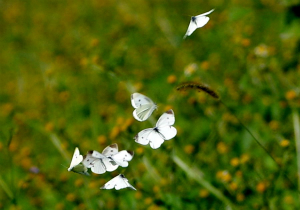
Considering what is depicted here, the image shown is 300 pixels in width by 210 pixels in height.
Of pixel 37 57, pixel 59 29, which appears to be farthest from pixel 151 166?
pixel 59 29

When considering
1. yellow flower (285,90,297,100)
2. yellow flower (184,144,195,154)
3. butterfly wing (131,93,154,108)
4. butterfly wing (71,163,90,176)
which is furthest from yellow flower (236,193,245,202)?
butterfly wing (71,163,90,176)

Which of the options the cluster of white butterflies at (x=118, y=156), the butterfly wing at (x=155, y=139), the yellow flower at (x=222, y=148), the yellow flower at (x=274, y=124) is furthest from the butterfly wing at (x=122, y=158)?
the yellow flower at (x=274, y=124)

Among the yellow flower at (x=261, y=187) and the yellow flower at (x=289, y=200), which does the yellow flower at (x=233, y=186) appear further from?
the yellow flower at (x=289, y=200)

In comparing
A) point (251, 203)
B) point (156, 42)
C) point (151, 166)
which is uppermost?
point (156, 42)

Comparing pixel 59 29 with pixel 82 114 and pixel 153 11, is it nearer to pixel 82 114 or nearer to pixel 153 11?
pixel 153 11

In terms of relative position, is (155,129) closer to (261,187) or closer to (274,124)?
(261,187)

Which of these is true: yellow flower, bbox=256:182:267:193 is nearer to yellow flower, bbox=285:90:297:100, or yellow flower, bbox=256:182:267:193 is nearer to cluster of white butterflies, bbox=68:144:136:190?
yellow flower, bbox=285:90:297:100
